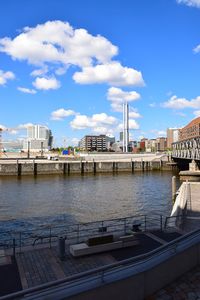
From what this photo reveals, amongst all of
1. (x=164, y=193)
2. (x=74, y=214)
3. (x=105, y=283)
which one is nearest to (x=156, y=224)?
(x=74, y=214)

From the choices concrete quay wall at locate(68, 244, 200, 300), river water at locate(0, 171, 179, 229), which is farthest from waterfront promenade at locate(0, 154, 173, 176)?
concrete quay wall at locate(68, 244, 200, 300)

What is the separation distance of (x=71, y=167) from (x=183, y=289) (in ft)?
282

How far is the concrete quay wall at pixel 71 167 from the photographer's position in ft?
285

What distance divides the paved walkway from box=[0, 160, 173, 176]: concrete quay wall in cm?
8049

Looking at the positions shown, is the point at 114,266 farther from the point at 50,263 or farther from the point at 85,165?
the point at 85,165

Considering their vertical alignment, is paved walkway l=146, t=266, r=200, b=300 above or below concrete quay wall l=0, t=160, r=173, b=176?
below

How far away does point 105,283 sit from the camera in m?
7.98

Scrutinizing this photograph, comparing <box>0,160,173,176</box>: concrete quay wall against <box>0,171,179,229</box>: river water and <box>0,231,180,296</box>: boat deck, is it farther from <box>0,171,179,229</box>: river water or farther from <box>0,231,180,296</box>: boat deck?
<box>0,231,180,296</box>: boat deck

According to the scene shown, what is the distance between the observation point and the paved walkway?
29.1ft

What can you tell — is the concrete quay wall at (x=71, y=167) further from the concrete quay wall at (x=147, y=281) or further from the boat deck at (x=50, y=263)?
the concrete quay wall at (x=147, y=281)

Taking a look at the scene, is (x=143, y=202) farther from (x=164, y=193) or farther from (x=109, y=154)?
(x=109, y=154)

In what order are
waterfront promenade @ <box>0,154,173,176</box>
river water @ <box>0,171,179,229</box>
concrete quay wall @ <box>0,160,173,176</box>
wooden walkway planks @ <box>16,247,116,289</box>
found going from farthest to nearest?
waterfront promenade @ <box>0,154,173,176</box> < concrete quay wall @ <box>0,160,173,176</box> < river water @ <box>0,171,179,229</box> < wooden walkway planks @ <box>16,247,116,289</box>

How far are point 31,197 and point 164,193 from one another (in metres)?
21.6

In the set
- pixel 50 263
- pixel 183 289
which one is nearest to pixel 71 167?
pixel 50 263
